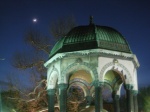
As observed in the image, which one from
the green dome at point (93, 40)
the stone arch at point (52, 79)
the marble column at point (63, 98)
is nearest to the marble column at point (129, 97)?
the green dome at point (93, 40)

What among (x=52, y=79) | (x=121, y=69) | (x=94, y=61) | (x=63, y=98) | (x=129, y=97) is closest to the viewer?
(x=94, y=61)

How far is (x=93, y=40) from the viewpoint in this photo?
23156mm

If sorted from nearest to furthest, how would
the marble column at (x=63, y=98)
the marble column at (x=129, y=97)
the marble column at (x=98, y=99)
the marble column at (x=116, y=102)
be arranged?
the marble column at (x=98, y=99)
the marble column at (x=63, y=98)
the marble column at (x=129, y=97)
the marble column at (x=116, y=102)

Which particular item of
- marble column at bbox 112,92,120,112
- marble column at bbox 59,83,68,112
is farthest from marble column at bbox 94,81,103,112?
marble column at bbox 112,92,120,112

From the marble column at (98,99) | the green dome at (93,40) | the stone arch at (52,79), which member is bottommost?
the marble column at (98,99)

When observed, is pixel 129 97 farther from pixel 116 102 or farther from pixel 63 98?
pixel 63 98

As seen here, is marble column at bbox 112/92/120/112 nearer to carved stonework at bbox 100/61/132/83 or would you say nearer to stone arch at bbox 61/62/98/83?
carved stonework at bbox 100/61/132/83

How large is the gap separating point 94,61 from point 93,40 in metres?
1.36

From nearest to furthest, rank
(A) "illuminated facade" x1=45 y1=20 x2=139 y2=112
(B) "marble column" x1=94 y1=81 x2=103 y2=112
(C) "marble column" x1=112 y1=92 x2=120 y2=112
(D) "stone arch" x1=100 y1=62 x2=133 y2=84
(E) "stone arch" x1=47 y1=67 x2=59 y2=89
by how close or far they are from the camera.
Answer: (B) "marble column" x1=94 y1=81 x2=103 y2=112 < (A) "illuminated facade" x1=45 y1=20 x2=139 y2=112 < (D) "stone arch" x1=100 y1=62 x2=133 y2=84 < (E) "stone arch" x1=47 y1=67 x2=59 y2=89 < (C) "marble column" x1=112 y1=92 x2=120 y2=112

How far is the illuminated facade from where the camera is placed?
22547 mm

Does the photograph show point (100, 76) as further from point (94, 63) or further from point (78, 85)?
point (78, 85)

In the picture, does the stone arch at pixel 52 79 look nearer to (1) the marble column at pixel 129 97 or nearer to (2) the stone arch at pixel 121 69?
(2) the stone arch at pixel 121 69

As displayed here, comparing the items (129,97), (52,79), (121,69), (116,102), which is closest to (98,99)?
(129,97)

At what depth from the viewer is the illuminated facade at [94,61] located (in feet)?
74.0
